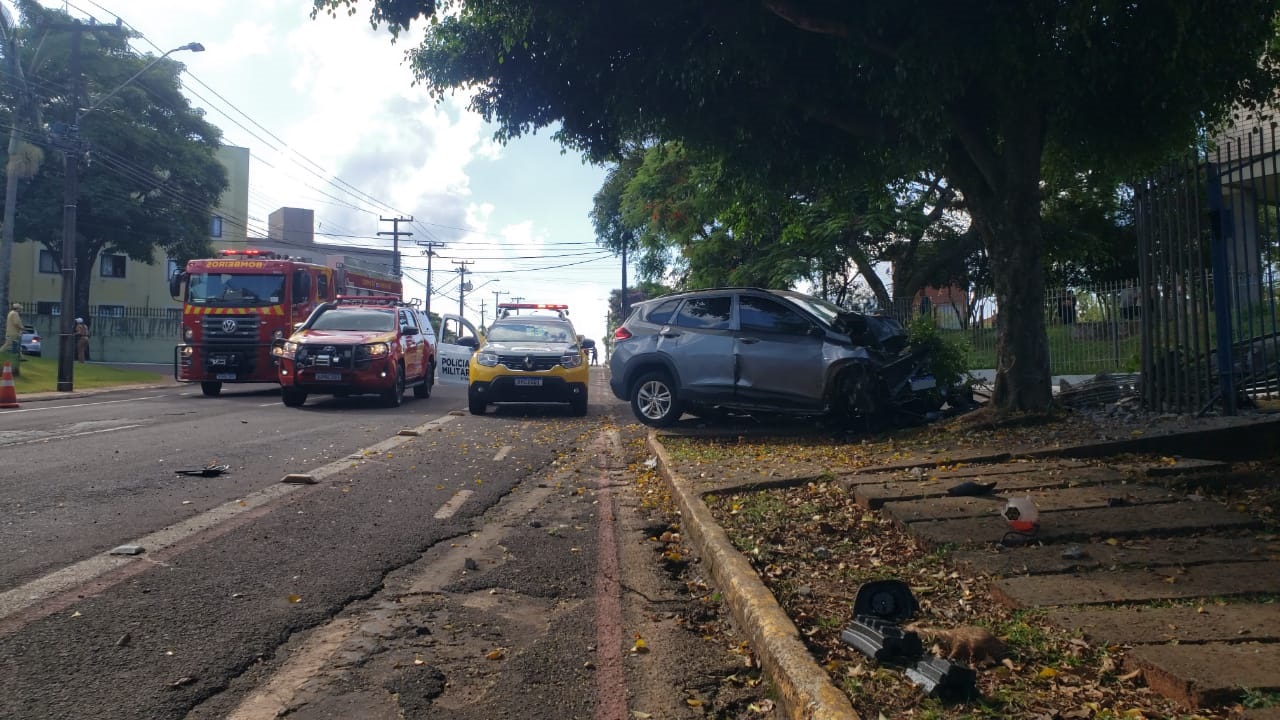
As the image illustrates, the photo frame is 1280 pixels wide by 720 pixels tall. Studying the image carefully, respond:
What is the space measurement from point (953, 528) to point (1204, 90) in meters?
6.77

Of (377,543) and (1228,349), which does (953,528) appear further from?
(1228,349)

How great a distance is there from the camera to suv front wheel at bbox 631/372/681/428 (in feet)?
39.7

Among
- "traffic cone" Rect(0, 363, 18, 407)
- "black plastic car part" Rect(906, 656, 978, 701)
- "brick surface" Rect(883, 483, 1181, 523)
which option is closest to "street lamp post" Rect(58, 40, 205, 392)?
"traffic cone" Rect(0, 363, 18, 407)

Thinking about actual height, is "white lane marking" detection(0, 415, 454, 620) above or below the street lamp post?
below

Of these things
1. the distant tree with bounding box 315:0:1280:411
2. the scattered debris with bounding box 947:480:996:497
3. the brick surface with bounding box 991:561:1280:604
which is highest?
the distant tree with bounding box 315:0:1280:411

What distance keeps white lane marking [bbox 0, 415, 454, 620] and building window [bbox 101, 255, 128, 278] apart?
50.6 m

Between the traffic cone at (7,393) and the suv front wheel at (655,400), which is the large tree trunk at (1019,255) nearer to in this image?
the suv front wheel at (655,400)

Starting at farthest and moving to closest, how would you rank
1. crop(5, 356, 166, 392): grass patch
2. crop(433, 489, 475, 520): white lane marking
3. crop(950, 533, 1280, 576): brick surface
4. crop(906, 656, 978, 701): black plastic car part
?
crop(5, 356, 166, 392): grass patch < crop(433, 489, 475, 520): white lane marking < crop(950, 533, 1280, 576): brick surface < crop(906, 656, 978, 701): black plastic car part

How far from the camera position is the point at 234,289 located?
18344 mm

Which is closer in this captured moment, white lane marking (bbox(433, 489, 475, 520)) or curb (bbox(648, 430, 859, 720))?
curb (bbox(648, 430, 859, 720))

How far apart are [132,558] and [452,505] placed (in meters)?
2.37


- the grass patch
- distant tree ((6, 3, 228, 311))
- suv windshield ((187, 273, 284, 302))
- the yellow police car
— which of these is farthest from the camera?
distant tree ((6, 3, 228, 311))

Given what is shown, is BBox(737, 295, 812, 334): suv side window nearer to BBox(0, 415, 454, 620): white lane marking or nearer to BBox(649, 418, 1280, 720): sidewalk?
BBox(649, 418, 1280, 720): sidewalk

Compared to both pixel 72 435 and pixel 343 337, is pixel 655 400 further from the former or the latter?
pixel 72 435
